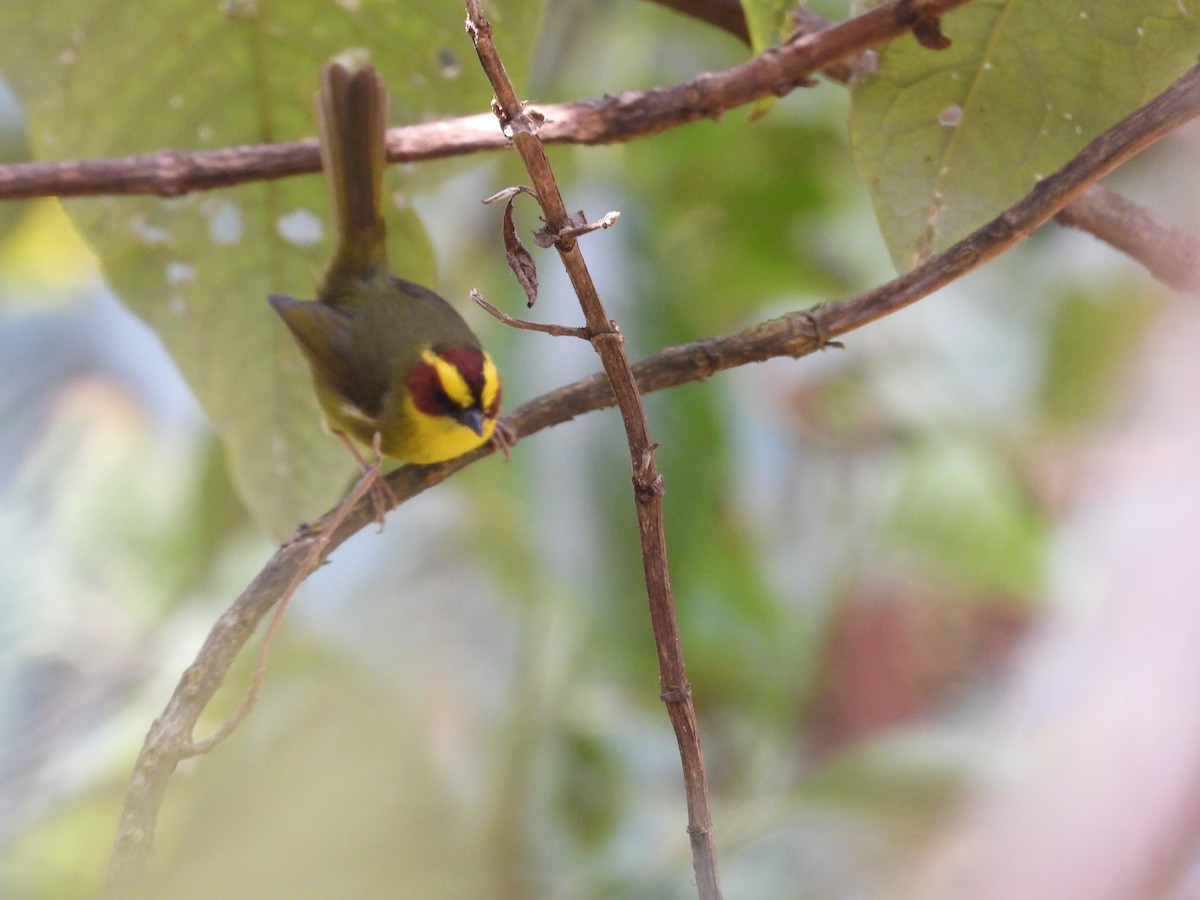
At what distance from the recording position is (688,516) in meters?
2.06

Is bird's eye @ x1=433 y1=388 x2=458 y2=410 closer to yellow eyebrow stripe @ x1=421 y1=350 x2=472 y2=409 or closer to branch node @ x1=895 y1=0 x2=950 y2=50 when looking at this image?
yellow eyebrow stripe @ x1=421 y1=350 x2=472 y2=409

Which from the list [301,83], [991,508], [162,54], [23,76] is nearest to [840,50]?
[301,83]

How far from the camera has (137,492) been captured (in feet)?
9.07

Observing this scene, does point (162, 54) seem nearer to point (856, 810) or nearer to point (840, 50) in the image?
point (840, 50)

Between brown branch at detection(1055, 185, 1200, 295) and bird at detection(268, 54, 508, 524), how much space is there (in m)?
0.91

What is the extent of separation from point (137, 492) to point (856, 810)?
1.84m

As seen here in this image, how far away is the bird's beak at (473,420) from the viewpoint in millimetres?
2014

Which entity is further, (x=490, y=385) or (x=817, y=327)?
(x=490, y=385)

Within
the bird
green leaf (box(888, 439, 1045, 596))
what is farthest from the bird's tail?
green leaf (box(888, 439, 1045, 596))

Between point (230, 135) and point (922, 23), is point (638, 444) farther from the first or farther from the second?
point (230, 135)

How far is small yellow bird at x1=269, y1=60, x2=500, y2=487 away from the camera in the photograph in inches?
69.8

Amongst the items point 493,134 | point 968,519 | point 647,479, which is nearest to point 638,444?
point 647,479

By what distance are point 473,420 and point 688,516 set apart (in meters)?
0.42

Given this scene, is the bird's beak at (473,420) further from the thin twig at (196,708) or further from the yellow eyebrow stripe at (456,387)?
the thin twig at (196,708)
